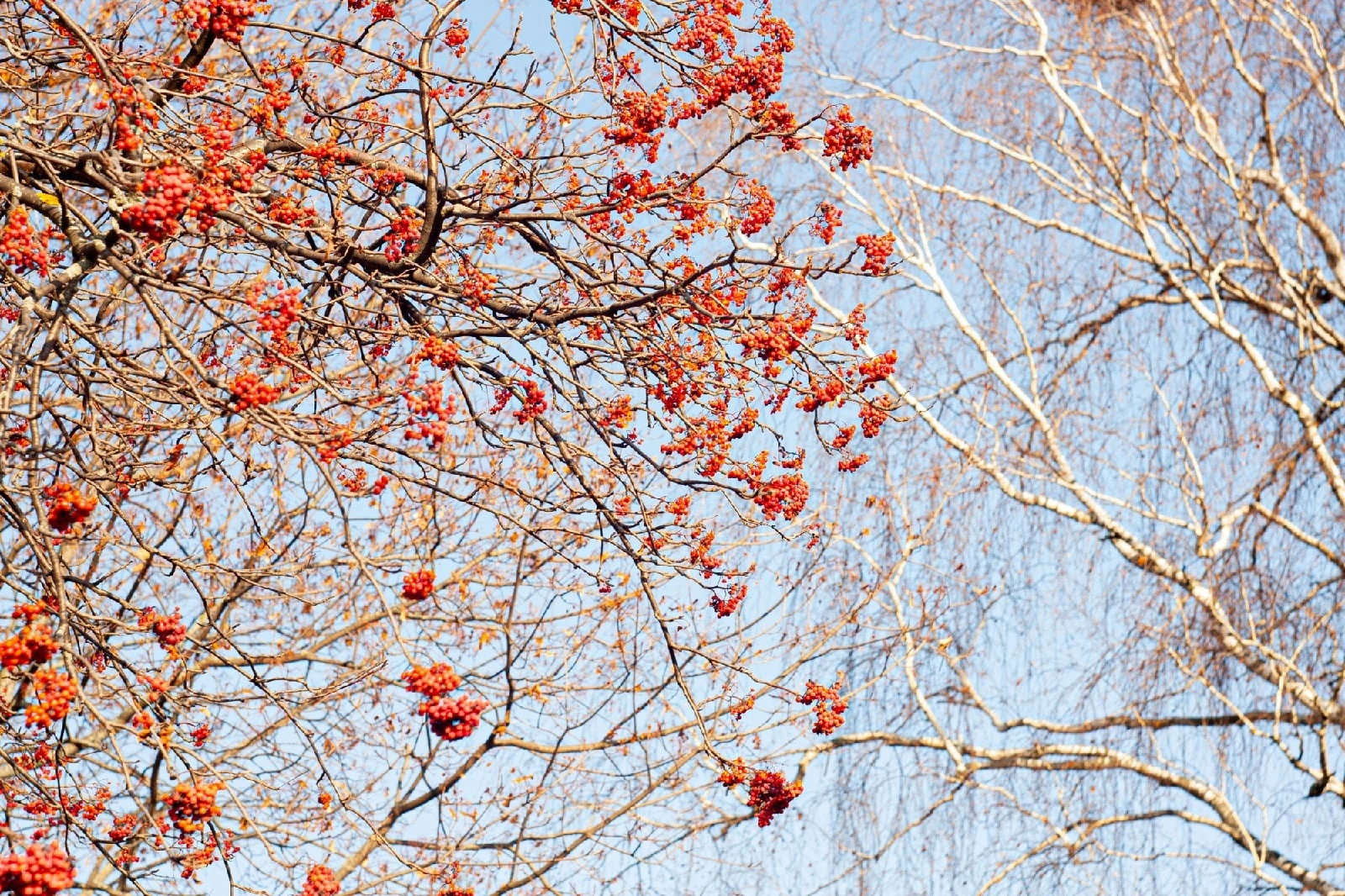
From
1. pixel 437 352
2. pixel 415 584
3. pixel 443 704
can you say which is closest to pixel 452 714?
pixel 443 704

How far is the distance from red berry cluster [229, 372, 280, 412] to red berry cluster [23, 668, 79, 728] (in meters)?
0.72

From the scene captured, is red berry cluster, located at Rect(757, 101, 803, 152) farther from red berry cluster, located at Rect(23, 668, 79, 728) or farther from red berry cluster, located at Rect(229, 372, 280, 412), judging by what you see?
red berry cluster, located at Rect(23, 668, 79, 728)

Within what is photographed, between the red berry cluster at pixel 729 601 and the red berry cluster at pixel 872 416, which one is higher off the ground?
the red berry cluster at pixel 872 416

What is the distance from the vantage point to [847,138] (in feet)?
13.5

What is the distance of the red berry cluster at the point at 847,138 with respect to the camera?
4.09 meters

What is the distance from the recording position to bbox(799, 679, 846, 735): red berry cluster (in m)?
4.23

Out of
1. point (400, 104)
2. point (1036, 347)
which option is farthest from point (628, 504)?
point (1036, 347)

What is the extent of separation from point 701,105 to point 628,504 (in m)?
→ 1.35

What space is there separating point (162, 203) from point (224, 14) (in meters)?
0.56

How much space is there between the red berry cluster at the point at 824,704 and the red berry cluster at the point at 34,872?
2.13 metres

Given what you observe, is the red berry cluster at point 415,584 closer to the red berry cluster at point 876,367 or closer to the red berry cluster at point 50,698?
the red berry cluster at point 50,698

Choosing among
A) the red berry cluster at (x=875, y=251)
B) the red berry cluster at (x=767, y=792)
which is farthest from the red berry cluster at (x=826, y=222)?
the red berry cluster at (x=767, y=792)

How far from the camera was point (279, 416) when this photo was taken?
3.52 metres

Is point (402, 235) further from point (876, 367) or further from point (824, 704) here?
point (824, 704)
